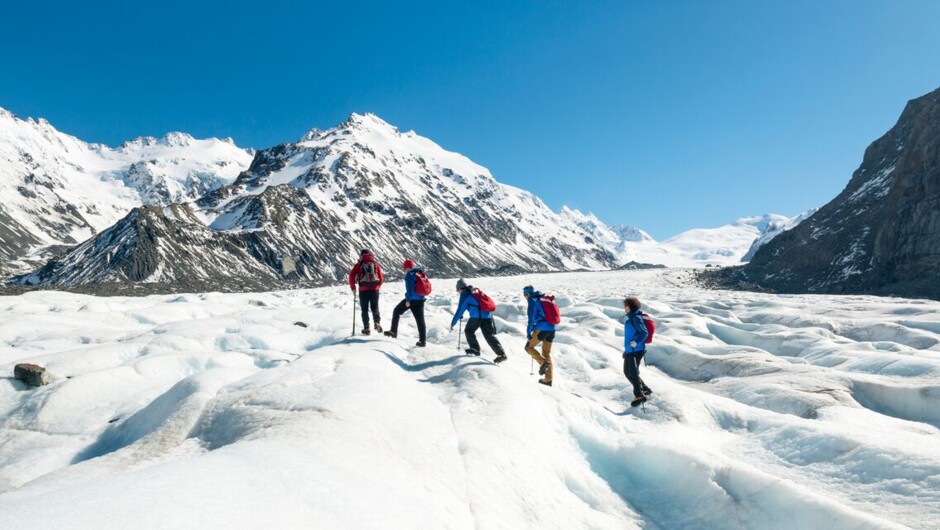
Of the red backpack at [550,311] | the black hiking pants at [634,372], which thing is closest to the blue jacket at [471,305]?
the red backpack at [550,311]

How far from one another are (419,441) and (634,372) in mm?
5928

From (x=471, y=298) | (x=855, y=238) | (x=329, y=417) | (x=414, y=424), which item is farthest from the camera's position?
(x=855, y=238)

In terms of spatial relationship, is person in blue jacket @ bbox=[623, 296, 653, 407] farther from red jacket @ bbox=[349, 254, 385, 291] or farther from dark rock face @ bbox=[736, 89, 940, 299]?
dark rock face @ bbox=[736, 89, 940, 299]

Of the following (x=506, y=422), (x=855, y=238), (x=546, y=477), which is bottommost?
(x=546, y=477)

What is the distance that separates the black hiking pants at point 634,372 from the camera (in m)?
9.95

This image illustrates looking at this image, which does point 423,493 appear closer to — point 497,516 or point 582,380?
point 497,516

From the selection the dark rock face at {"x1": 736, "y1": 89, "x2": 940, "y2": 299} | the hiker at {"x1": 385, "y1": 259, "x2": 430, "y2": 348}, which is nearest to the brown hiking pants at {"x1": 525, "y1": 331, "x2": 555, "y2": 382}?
the hiker at {"x1": 385, "y1": 259, "x2": 430, "y2": 348}

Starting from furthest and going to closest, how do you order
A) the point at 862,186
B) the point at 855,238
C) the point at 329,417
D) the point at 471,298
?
the point at 862,186 → the point at 855,238 → the point at 471,298 → the point at 329,417

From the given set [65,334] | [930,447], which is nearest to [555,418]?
[930,447]

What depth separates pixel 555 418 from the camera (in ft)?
25.7

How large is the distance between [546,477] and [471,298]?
244 inches

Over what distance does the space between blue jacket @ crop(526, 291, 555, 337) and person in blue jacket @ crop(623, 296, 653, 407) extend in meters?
1.71

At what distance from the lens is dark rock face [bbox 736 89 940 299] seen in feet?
141

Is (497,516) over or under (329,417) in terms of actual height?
under
